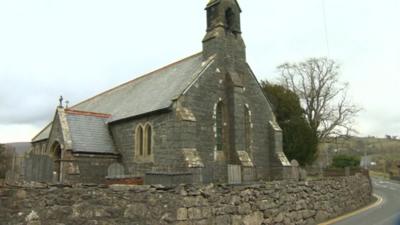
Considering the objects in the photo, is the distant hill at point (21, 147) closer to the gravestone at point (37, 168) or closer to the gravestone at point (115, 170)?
the gravestone at point (115, 170)

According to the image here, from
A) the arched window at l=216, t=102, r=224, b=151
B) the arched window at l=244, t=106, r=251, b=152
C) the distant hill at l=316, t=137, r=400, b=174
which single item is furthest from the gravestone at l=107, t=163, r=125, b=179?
the distant hill at l=316, t=137, r=400, b=174

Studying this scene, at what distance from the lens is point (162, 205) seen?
1071 centimetres

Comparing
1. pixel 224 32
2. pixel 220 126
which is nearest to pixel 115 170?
pixel 220 126

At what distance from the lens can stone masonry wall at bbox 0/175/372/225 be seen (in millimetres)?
8789

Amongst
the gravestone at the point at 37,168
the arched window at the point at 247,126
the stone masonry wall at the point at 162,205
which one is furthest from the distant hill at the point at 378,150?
the gravestone at the point at 37,168

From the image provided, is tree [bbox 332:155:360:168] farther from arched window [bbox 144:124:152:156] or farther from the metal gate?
the metal gate

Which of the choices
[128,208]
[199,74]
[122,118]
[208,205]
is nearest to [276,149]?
[199,74]

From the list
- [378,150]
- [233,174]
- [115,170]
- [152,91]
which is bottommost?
[233,174]

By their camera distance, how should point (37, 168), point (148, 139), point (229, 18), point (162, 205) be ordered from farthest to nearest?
point (229, 18), point (148, 139), point (37, 168), point (162, 205)

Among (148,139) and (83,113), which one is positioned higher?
(83,113)

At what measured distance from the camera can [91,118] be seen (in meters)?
27.8

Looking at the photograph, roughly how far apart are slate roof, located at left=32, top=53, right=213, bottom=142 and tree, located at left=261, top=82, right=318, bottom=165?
502 inches

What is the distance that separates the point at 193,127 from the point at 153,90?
6.97 m

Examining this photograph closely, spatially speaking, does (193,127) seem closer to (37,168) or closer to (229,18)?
(37,168)
